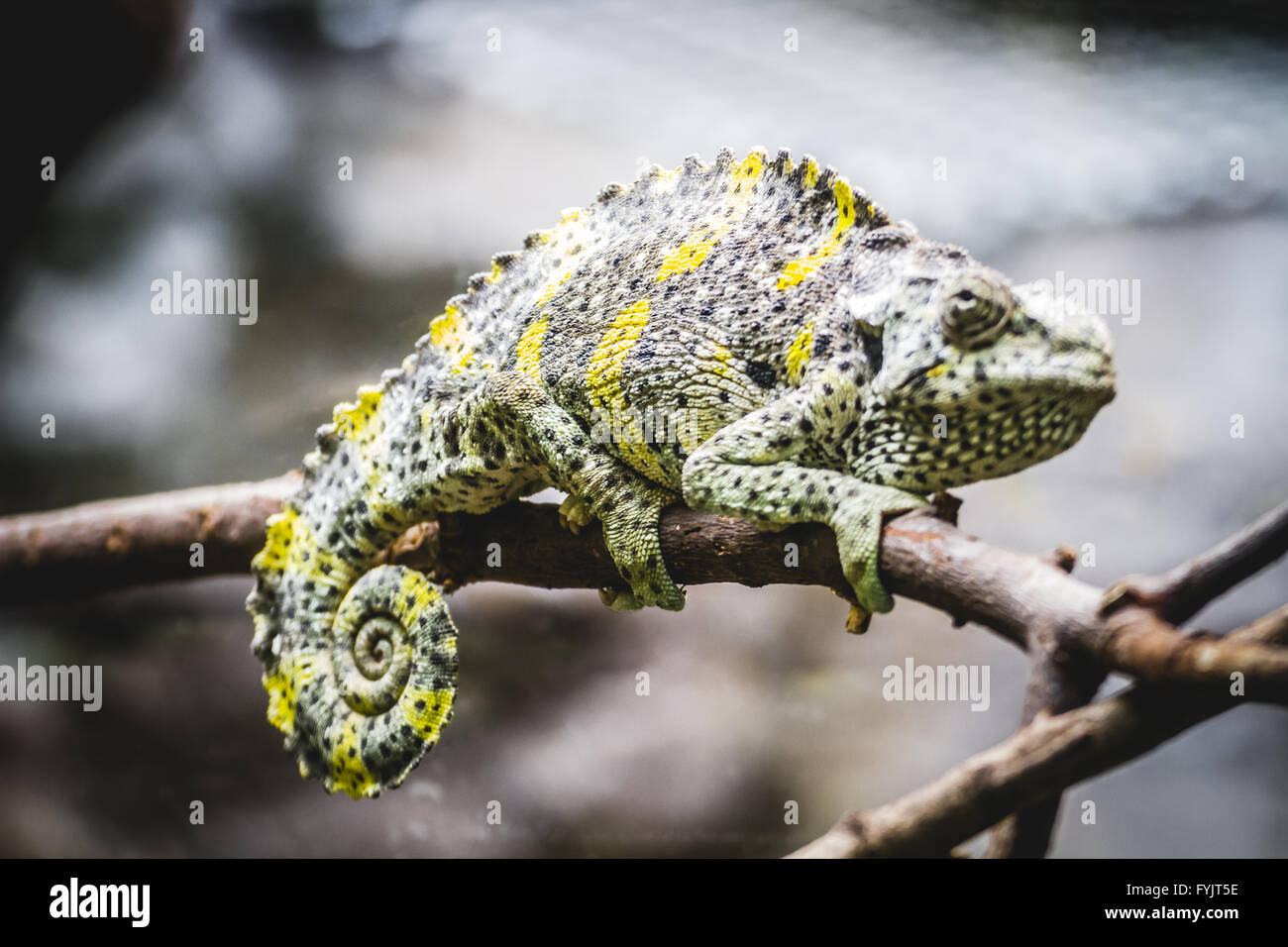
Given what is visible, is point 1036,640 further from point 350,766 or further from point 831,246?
point 350,766

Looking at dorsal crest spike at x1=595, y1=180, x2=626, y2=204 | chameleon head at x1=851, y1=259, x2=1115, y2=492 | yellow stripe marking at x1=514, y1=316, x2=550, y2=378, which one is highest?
dorsal crest spike at x1=595, y1=180, x2=626, y2=204

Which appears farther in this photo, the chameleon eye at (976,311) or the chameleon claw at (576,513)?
the chameleon claw at (576,513)

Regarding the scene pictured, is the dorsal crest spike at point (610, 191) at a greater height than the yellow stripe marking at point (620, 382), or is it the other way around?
the dorsal crest spike at point (610, 191)

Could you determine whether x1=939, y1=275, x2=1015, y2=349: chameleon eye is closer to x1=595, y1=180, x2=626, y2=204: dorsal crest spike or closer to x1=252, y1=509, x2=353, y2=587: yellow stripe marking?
x1=595, y1=180, x2=626, y2=204: dorsal crest spike

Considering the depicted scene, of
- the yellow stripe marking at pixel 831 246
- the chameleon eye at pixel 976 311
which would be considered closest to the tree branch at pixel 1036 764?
the chameleon eye at pixel 976 311

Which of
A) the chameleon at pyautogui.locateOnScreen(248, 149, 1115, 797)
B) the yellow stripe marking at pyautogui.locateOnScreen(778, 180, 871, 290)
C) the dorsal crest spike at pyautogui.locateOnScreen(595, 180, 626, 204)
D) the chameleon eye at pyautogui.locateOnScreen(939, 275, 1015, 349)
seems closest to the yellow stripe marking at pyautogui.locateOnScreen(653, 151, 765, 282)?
the chameleon at pyautogui.locateOnScreen(248, 149, 1115, 797)

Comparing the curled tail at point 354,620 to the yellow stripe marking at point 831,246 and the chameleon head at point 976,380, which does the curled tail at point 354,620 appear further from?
the chameleon head at point 976,380
